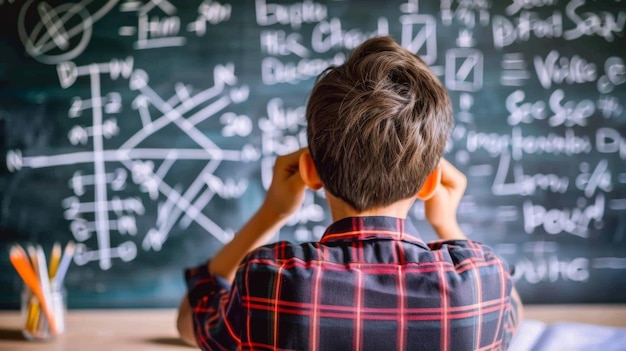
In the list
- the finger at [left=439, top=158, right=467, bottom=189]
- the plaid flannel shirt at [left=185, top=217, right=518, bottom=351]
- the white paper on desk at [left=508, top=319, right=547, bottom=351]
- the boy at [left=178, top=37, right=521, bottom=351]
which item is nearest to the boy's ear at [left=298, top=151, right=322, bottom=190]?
the boy at [left=178, top=37, right=521, bottom=351]

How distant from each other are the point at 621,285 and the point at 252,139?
1110 mm

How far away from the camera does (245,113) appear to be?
1465 millimetres

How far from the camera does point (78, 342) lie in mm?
1315

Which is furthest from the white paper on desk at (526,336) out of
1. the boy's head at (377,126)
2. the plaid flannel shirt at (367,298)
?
the boy's head at (377,126)

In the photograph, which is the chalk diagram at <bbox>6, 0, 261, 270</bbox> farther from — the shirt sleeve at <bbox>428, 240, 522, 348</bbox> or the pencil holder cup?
the shirt sleeve at <bbox>428, 240, 522, 348</bbox>

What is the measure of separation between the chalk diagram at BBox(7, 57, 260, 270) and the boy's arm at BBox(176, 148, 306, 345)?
54 centimetres

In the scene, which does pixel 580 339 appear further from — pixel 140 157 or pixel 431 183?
pixel 140 157

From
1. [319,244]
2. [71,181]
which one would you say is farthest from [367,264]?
[71,181]

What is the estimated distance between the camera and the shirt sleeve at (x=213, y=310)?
76cm

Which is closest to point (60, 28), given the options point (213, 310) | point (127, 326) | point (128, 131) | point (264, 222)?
point (128, 131)

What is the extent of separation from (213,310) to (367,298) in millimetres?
259

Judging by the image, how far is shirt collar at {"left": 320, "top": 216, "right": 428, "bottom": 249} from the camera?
76cm

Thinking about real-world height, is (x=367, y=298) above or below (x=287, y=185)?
below

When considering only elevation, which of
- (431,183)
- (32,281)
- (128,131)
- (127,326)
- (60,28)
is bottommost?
(127,326)
